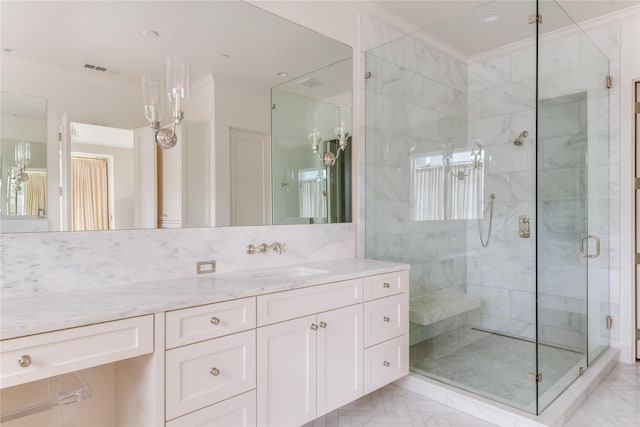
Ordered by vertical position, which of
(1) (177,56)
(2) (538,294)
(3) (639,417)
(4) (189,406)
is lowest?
(3) (639,417)

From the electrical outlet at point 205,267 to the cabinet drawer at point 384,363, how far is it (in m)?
0.99

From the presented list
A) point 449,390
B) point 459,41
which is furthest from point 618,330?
point 459,41

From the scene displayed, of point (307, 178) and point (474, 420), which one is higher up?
point (307, 178)

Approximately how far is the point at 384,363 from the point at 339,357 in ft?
1.36

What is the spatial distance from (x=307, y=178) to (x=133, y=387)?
160cm

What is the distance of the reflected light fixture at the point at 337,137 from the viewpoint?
2.67 m

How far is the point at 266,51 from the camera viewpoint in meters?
2.38

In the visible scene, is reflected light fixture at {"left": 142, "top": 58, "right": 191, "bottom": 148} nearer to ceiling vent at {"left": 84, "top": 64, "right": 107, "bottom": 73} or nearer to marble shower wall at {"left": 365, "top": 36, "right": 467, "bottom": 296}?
ceiling vent at {"left": 84, "top": 64, "right": 107, "bottom": 73}

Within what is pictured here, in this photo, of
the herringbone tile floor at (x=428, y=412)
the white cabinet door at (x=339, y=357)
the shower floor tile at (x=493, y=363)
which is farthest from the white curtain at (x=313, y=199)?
the herringbone tile floor at (x=428, y=412)

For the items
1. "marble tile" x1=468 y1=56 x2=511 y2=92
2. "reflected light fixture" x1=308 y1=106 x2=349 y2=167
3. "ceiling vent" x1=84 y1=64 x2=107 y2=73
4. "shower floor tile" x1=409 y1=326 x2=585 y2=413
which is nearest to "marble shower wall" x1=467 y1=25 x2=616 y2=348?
"marble tile" x1=468 y1=56 x2=511 y2=92

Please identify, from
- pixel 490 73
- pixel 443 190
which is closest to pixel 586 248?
pixel 443 190

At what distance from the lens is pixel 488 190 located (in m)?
2.89

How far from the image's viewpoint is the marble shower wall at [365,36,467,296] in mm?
2889

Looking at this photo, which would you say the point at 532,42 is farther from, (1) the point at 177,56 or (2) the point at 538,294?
(1) the point at 177,56
